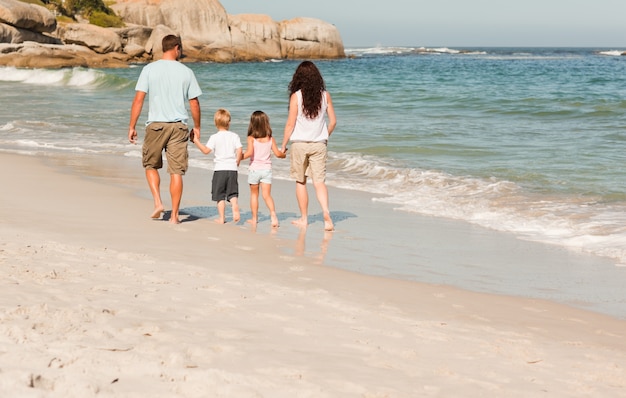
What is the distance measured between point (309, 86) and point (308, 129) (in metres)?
0.43

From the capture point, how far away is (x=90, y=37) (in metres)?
58.7

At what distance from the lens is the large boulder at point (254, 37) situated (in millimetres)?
75125

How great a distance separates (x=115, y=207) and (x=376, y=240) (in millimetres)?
2716

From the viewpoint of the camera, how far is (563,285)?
6250 millimetres

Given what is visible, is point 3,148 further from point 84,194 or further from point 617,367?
point 617,367

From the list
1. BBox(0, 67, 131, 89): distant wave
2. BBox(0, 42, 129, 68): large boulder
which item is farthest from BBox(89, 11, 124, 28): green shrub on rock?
BBox(0, 67, 131, 89): distant wave

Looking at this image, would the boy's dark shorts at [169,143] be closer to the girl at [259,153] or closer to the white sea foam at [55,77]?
the girl at [259,153]

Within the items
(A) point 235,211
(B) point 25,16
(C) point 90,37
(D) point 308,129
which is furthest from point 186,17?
(D) point 308,129

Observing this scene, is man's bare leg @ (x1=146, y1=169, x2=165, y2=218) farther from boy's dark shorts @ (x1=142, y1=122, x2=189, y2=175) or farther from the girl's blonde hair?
the girl's blonde hair

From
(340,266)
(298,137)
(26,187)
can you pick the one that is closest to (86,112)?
(26,187)

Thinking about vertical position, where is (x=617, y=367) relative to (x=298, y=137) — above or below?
below

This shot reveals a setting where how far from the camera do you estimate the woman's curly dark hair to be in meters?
8.00

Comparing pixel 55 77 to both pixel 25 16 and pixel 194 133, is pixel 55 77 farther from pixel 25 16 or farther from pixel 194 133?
pixel 194 133

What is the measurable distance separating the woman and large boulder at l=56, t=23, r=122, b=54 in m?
52.8
